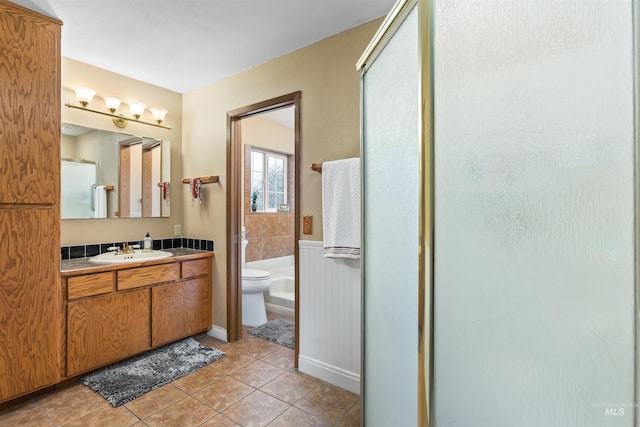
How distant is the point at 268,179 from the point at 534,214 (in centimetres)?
393

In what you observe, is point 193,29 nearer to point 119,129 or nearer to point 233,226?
point 119,129

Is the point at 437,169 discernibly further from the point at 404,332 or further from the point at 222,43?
the point at 222,43

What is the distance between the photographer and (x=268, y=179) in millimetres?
4309

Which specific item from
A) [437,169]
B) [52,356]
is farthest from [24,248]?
[437,169]

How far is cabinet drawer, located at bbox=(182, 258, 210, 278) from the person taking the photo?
106 inches

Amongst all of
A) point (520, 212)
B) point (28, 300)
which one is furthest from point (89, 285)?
point (520, 212)

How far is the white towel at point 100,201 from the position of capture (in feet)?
8.43

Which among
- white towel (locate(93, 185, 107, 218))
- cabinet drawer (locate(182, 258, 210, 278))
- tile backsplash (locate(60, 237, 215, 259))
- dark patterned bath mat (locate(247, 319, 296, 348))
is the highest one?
white towel (locate(93, 185, 107, 218))

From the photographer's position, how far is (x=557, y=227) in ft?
1.79

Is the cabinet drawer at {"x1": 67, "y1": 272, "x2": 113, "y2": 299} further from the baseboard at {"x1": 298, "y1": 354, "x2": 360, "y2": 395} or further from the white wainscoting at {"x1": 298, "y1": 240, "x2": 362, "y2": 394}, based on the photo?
the baseboard at {"x1": 298, "y1": 354, "x2": 360, "y2": 395}

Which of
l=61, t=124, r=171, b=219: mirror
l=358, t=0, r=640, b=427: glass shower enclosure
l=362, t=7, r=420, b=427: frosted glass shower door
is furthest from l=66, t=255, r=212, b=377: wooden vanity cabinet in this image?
l=358, t=0, r=640, b=427: glass shower enclosure

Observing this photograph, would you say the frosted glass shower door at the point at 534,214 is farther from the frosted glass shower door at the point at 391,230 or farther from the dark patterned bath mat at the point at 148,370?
the dark patterned bath mat at the point at 148,370

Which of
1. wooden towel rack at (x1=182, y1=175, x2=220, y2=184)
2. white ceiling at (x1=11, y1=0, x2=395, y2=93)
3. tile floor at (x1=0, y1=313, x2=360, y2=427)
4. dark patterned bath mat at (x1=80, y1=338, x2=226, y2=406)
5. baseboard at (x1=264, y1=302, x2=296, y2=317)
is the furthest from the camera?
Answer: baseboard at (x1=264, y1=302, x2=296, y2=317)

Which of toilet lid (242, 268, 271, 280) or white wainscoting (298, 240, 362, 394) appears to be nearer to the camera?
white wainscoting (298, 240, 362, 394)
